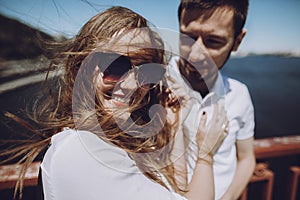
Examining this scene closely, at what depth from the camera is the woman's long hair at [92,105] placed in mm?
785

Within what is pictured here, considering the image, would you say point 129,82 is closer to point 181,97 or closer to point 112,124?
point 112,124

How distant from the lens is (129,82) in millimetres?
815

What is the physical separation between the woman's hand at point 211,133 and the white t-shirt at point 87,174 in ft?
1.07

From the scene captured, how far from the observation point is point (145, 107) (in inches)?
37.9

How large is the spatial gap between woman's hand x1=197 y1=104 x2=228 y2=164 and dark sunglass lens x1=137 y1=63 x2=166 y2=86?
26cm

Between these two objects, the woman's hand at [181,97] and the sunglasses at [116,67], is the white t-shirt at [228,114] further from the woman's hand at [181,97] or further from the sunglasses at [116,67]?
the sunglasses at [116,67]

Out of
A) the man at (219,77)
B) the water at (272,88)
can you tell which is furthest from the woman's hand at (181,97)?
the water at (272,88)

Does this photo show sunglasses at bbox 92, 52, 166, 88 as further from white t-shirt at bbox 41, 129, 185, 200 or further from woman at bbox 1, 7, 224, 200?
white t-shirt at bbox 41, 129, 185, 200

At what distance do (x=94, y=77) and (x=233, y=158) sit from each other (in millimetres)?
726

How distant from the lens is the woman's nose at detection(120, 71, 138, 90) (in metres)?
0.80

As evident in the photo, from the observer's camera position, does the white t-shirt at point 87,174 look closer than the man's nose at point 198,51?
Yes

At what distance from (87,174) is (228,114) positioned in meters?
0.72

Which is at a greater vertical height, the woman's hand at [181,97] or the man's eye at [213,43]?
the man's eye at [213,43]

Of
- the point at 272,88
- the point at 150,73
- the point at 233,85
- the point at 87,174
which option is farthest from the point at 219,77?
the point at 272,88
